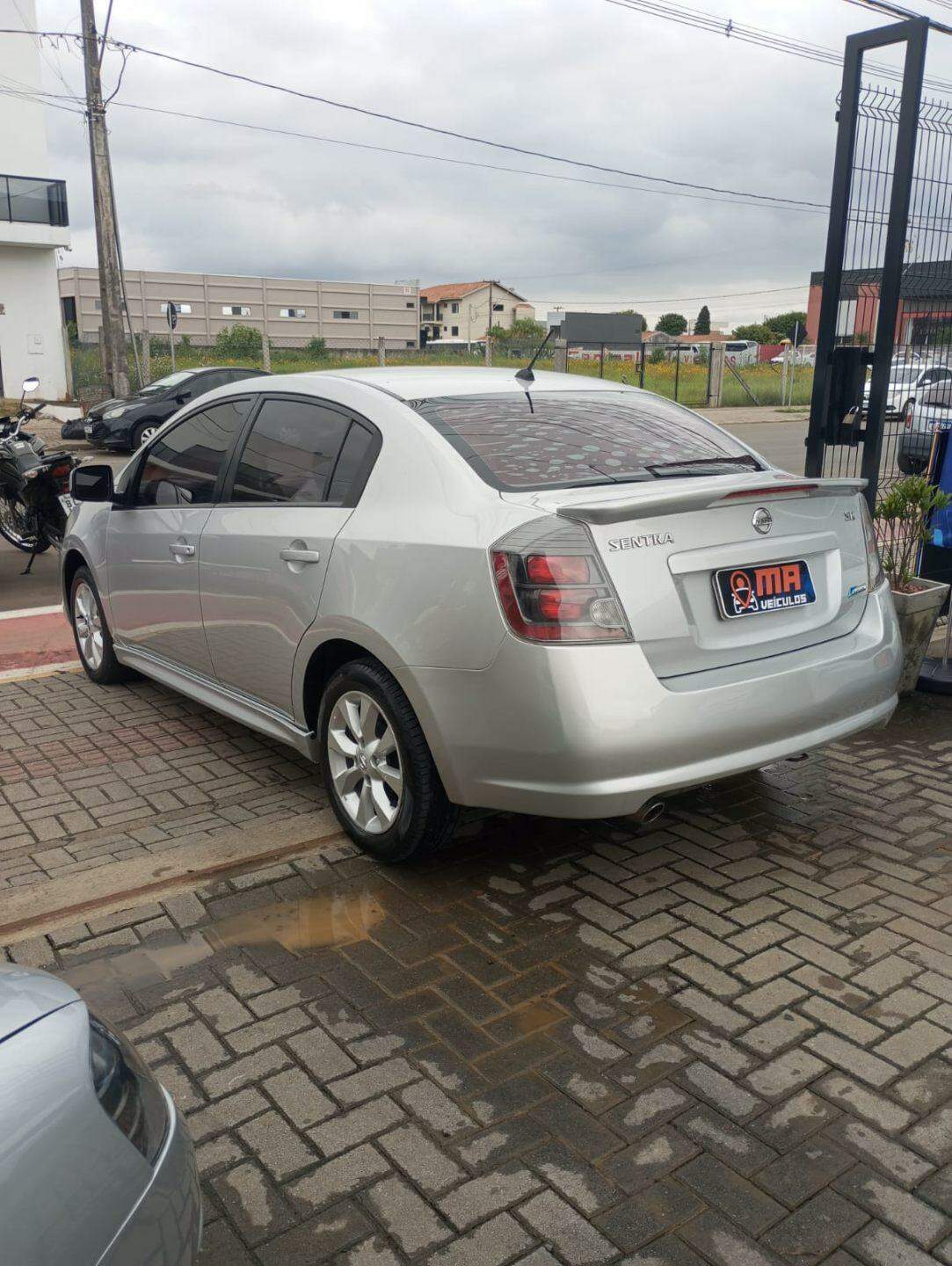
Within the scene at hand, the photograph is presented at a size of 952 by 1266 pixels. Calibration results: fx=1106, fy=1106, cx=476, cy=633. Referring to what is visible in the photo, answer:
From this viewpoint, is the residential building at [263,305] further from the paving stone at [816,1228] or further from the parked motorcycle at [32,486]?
the paving stone at [816,1228]

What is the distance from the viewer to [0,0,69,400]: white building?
3080cm

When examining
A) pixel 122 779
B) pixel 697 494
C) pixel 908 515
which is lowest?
pixel 122 779

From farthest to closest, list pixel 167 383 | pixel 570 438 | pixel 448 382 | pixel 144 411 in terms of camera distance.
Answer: pixel 167 383 < pixel 144 411 < pixel 448 382 < pixel 570 438

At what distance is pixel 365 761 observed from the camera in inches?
148

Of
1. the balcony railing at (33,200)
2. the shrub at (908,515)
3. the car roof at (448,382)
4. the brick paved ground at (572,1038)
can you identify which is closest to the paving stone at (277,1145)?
the brick paved ground at (572,1038)

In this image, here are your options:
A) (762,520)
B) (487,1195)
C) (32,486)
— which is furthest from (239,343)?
(487,1195)

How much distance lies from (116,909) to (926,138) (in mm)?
5497

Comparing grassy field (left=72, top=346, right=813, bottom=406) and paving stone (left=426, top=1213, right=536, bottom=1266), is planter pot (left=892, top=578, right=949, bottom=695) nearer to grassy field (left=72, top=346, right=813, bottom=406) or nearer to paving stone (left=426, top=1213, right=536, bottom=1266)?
paving stone (left=426, top=1213, right=536, bottom=1266)

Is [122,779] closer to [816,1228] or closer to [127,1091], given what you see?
[127,1091]

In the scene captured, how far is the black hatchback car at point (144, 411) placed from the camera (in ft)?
58.9

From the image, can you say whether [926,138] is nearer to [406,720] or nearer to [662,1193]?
[406,720]

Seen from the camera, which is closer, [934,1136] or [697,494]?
[934,1136]

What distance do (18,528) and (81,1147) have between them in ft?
29.6

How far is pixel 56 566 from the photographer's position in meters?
9.87
